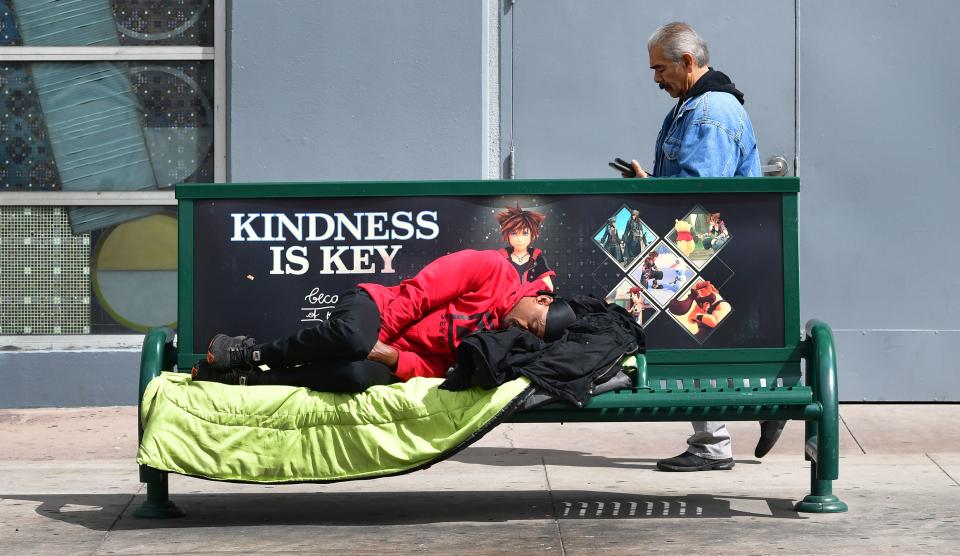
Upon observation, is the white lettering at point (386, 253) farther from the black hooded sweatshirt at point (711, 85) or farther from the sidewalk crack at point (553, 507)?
the black hooded sweatshirt at point (711, 85)

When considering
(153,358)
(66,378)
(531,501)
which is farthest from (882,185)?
(66,378)

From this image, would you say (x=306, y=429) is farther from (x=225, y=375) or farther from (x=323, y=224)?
(x=323, y=224)

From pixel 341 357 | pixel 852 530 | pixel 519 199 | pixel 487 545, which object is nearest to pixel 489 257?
pixel 519 199

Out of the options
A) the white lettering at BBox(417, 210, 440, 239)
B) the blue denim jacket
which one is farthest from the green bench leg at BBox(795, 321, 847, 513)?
the white lettering at BBox(417, 210, 440, 239)

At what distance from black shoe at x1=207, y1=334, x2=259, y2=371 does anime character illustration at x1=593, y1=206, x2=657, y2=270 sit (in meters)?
1.44

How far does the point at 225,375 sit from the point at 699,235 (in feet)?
6.33

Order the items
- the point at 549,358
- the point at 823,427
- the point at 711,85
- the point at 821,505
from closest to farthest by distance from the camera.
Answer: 1. the point at 549,358
2. the point at 823,427
3. the point at 821,505
4. the point at 711,85

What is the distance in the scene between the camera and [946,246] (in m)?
8.27

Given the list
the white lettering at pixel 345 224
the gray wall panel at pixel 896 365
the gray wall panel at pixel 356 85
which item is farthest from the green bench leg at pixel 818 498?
the gray wall panel at pixel 356 85

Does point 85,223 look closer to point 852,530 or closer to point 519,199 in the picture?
point 519,199

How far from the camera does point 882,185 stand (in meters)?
8.25

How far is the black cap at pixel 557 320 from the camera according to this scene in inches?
203

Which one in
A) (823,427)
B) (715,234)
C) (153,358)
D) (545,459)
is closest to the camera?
(823,427)

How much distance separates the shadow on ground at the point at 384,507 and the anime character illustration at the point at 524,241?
94 centimetres
